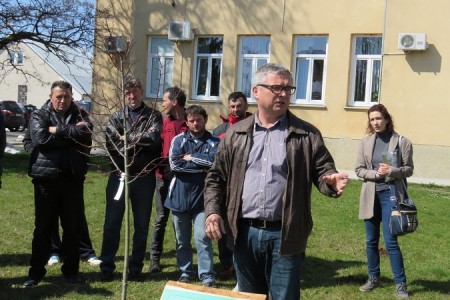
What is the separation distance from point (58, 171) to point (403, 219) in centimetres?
323

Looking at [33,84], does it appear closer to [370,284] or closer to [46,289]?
[46,289]

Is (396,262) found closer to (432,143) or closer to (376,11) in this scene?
(432,143)

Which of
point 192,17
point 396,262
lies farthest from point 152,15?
point 396,262

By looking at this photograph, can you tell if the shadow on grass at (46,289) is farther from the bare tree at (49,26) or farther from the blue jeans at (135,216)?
the bare tree at (49,26)

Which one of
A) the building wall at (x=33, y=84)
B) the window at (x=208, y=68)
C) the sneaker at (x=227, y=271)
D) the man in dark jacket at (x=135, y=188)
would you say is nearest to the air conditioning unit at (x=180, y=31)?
the window at (x=208, y=68)

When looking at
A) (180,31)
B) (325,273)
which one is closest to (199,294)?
(325,273)

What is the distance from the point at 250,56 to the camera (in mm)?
19391

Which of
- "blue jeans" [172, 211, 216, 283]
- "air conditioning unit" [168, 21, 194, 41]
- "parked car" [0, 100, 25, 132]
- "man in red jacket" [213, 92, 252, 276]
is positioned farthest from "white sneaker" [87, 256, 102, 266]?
"parked car" [0, 100, 25, 132]

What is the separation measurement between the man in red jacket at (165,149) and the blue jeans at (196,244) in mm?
528

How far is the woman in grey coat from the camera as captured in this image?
236 inches

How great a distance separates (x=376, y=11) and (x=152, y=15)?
23.6 feet

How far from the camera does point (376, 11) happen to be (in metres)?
17.3

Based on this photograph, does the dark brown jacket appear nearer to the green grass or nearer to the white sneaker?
the green grass

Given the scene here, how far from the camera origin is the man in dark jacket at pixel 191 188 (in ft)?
19.9
